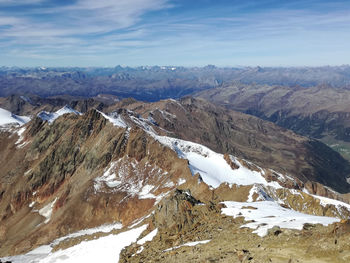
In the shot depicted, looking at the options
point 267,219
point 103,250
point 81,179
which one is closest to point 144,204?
point 103,250

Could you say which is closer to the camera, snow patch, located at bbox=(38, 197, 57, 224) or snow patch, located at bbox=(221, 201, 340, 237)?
snow patch, located at bbox=(221, 201, 340, 237)

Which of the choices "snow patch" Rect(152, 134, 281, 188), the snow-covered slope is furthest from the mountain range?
"snow patch" Rect(152, 134, 281, 188)

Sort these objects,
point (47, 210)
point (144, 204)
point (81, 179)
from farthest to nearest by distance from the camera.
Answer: point (81, 179) → point (47, 210) → point (144, 204)

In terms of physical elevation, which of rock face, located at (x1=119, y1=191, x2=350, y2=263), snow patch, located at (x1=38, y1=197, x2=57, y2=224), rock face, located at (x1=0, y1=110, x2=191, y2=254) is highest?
rock face, located at (x1=119, y1=191, x2=350, y2=263)

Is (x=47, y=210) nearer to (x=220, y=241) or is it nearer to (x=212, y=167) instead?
(x=212, y=167)

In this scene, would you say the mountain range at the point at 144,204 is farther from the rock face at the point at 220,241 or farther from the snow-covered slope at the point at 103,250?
the snow-covered slope at the point at 103,250

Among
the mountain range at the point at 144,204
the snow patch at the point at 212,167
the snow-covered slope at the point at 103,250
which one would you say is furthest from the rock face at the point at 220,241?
the snow patch at the point at 212,167

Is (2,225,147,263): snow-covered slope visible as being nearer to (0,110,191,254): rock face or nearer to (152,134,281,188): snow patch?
(0,110,191,254): rock face

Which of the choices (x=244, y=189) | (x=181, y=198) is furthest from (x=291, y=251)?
(x=244, y=189)

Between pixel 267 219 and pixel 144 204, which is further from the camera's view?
pixel 144 204
